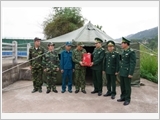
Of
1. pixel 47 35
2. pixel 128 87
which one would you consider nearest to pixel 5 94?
pixel 128 87

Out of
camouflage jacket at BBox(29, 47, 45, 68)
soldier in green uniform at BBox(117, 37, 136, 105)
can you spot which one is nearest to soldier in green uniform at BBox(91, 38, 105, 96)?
soldier in green uniform at BBox(117, 37, 136, 105)

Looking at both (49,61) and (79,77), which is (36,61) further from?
(79,77)

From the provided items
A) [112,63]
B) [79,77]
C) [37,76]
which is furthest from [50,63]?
[112,63]

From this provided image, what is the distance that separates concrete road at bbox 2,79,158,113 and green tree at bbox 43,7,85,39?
7.93 meters

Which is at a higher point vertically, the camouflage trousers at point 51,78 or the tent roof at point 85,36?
the tent roof at point 85,36

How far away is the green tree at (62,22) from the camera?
13.1 meters

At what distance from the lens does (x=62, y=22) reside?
1320 centimetres

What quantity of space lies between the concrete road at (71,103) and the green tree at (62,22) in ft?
26.0

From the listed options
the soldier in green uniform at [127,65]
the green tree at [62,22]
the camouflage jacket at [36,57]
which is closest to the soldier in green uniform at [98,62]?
the soldier in green uniform at [127,65]

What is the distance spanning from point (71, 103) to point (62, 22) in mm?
9436

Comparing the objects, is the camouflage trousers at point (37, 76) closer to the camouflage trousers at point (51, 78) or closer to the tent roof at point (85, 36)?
the camouflage trousers at point (51, 78)

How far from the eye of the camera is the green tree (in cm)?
1309

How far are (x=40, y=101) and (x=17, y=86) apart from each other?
76.6 inches

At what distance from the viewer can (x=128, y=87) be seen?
4422mm
